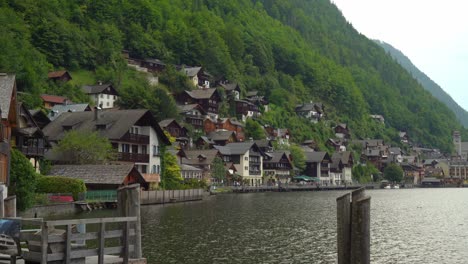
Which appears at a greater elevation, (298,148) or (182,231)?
(298,148)

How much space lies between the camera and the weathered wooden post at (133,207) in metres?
16.6

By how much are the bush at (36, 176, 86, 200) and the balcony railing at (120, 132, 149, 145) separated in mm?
17193

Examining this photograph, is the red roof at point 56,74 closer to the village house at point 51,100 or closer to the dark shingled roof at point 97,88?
the dark shingled roof at point 97,88

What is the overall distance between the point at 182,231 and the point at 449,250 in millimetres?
18497

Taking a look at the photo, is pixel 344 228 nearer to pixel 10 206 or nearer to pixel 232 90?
pixel 10 206

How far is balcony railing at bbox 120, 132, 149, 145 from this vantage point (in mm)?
76062

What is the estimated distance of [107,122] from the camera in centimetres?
7819

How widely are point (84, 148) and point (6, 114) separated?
28.7 m

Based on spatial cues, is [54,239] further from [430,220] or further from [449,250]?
[430,220]

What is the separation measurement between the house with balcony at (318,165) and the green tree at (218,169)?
168 ft

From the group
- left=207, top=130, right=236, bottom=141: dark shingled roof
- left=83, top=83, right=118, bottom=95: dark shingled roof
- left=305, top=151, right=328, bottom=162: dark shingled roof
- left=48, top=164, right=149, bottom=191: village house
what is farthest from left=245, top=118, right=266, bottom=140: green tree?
left=48, top=164, right=149, bottom=191: village house

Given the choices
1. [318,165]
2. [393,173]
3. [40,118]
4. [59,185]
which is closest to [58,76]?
[40,118]

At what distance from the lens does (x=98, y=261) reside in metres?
15.2

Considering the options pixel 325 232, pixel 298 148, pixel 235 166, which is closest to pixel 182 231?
pixel 325 232
